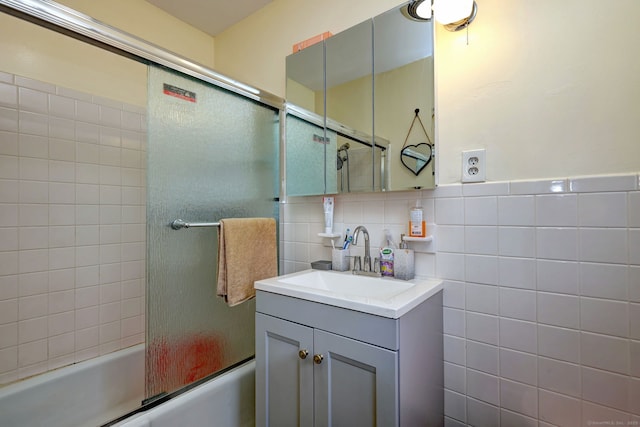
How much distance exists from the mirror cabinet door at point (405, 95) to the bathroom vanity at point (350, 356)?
18.0 inches

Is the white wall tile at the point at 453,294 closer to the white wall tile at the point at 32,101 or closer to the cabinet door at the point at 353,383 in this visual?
the cabinet door at the point at 353,383

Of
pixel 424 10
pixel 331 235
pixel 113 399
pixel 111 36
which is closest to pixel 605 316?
pixel 331 235

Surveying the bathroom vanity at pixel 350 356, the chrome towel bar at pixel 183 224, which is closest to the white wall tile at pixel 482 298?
the bathroom vanity at pixel 350 356

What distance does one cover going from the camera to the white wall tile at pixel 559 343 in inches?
34.4

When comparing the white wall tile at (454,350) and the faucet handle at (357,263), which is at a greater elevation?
the faucet handle at (357,263)

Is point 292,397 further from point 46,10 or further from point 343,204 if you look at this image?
point 46,10

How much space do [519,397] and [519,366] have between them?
0.10 m

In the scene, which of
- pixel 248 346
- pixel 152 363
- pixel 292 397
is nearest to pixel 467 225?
pixel 292 397

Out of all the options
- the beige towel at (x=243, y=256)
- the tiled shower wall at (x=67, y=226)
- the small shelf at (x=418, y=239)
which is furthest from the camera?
the tiled shower wall at (x=67, y=226)

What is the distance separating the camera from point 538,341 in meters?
0.93

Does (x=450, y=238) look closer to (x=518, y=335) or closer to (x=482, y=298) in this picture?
(x=482, y=298)

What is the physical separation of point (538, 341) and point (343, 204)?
89 cm

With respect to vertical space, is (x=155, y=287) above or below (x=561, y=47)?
below

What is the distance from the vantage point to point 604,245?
2.74 ft
